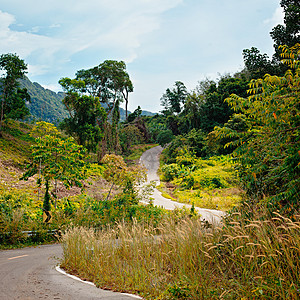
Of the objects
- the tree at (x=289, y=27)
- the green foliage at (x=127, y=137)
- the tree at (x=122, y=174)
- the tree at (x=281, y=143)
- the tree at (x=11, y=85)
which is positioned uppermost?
the tree at (x=289, y=27)

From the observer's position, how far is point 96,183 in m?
27.9

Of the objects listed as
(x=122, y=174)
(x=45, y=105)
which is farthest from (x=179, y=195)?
(x=45, y=105)

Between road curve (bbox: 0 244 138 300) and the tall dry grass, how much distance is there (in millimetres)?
436

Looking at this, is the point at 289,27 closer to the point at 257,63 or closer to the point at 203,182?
the point at 257,63

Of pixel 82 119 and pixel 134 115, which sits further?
pixel 134 115

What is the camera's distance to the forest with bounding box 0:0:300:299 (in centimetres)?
438

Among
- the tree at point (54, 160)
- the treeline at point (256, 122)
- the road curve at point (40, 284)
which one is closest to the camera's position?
the road curve at point (40, 284)

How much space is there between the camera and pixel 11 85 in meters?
30.8

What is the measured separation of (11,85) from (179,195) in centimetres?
2178

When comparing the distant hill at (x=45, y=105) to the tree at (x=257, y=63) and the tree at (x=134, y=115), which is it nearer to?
the tree at (x=134, y=115)

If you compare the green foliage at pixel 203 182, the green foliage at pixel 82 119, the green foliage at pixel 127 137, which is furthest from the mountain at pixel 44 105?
the green foliage at pixel 203 182

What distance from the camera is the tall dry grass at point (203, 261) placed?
3.79 meters

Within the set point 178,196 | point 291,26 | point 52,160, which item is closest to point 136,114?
point 291,26

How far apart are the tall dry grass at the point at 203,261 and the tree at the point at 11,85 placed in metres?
27.6
